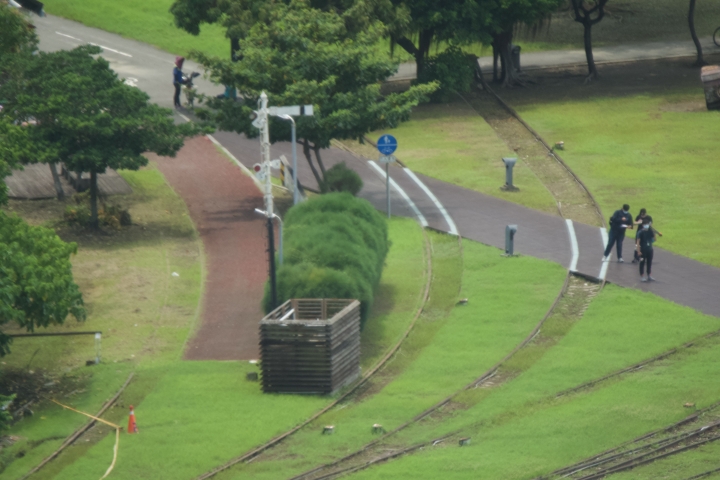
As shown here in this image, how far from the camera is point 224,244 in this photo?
33.2m

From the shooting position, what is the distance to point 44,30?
192 ft

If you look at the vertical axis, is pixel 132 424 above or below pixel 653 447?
below

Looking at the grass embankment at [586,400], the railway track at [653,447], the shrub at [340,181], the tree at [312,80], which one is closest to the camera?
the railway track at [653,447]

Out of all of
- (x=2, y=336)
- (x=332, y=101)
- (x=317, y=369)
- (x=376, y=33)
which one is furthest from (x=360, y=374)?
(x=376, y=33)

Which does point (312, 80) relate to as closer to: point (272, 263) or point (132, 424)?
point (272, 263)

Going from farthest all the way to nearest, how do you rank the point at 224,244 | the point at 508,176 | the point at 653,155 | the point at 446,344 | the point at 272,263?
the point at 653,155 → the point at 508,176 → the point at 224,244 → the point at 446,344 → the point at 272,263

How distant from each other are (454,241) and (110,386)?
1233 cm

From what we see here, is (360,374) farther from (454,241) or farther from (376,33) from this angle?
(376,33)

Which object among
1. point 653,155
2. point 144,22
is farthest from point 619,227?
point 144,22

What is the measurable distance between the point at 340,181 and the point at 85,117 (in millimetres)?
8091

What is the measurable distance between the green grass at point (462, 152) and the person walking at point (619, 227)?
17.5ft

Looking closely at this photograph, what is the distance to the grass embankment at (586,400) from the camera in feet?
62.4

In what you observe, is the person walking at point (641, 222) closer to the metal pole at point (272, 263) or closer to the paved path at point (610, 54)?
the metal pole at point (272, 263)

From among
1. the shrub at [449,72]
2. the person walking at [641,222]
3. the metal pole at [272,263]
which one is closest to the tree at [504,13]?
the shrub at [449,72]
